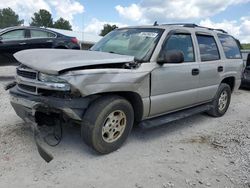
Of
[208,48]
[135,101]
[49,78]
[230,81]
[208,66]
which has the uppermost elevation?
[208,48]

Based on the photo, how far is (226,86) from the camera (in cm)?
667

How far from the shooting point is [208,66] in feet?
19.1

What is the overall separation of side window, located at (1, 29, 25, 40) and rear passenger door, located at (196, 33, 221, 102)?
6614mm

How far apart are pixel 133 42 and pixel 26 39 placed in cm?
630

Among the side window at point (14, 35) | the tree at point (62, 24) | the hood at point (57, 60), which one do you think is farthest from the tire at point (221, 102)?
the tree at point (62, 24)

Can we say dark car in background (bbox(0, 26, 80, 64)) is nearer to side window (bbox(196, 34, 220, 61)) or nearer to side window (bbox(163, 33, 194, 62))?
side window (bbox(196, 34, 220, 61))

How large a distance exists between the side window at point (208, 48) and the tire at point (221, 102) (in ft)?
2.50

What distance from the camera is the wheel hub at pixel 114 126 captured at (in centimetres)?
412

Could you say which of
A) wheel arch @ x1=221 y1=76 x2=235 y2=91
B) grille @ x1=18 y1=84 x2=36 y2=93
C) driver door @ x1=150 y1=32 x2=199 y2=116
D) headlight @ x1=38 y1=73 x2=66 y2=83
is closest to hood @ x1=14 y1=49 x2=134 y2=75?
headlight @ x1=38 y1=73 x2=66 y2=83

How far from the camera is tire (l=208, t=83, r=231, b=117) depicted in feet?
21.1

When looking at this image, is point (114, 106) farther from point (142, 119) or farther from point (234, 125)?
point (234, 125)

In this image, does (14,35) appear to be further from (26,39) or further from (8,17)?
(8,17)

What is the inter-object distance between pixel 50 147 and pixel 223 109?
423 centimetres

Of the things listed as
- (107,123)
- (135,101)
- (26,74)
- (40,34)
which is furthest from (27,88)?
(40,34)
